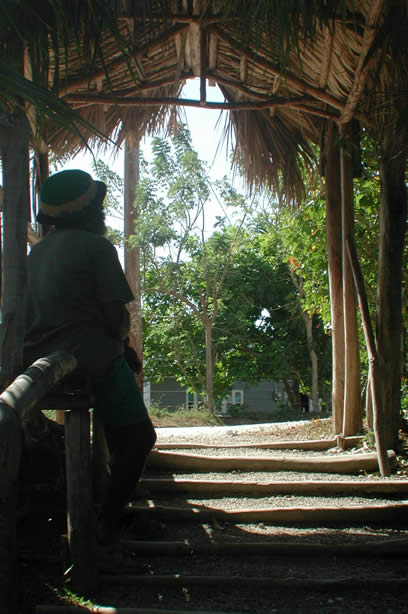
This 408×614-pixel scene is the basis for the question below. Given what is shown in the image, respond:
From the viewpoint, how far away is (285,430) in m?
5.78

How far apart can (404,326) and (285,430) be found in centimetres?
162

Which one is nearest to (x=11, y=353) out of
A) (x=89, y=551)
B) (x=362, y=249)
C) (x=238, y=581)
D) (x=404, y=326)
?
(x=89, y=551)

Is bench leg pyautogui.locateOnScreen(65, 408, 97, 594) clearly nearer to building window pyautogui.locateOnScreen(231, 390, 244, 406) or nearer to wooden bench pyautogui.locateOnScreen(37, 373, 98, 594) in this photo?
wooden bench pyautogui.locateOnScreen(37, 373, 98, 594)

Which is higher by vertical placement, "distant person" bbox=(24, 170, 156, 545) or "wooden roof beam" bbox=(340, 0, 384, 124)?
"wooden roof beam" bbox=(340, 0, 384, 124)

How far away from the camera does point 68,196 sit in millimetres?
2418

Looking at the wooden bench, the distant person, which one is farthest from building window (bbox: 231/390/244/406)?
the wooden bench

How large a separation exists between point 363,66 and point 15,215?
8.81 ft

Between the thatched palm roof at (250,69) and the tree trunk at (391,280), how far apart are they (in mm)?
469

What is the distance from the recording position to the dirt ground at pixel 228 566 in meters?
2.11

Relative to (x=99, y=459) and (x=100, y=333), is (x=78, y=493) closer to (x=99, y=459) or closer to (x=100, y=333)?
(x=100, y=333)

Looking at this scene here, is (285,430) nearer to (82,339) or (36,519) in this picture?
(36,519)

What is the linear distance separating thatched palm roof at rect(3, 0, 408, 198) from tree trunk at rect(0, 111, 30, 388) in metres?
0.71

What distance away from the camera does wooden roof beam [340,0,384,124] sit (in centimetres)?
348

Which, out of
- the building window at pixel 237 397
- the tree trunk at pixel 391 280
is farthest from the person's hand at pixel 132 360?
the building window at pixel 237 397
